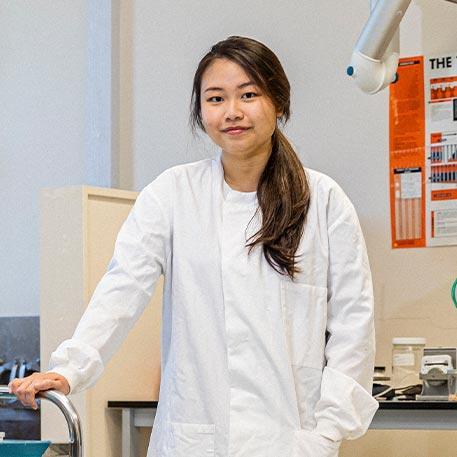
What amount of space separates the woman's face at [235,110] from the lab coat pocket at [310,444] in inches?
19.2

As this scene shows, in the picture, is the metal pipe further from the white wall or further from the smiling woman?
the white wall

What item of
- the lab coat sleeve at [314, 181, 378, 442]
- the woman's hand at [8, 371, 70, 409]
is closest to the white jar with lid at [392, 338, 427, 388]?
the lab coat sleeve at [314, 181, 378, 442]

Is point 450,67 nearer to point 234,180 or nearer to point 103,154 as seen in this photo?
point 103,154

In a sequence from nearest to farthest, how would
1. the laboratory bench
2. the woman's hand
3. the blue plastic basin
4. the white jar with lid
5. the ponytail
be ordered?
1. the blue plastic basin
2. the woman's hand
3. the ponytail
4. the laboratory bench
5. the white jar with lid

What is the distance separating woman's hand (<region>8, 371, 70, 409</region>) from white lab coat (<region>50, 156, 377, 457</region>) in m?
0.08

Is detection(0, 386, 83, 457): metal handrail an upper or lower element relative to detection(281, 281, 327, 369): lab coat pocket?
lower

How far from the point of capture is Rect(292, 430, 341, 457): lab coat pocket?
172 cm

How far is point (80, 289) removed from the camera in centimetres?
297

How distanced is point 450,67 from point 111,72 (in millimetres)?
1208

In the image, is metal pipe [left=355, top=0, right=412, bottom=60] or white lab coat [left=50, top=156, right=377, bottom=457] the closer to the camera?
white lab coat [left=50, top=156, right=377, bottom=457]

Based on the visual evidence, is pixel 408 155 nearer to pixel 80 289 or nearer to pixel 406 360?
pixel 406 360

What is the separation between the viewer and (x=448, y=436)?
3.13 meters

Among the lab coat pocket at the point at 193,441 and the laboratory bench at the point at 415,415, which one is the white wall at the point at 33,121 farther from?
the lab coat pocket at the point at 193,441

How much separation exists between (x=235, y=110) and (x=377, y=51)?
3.74 feet
